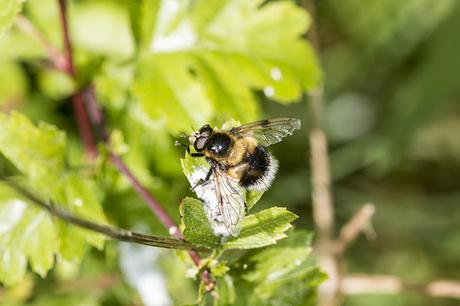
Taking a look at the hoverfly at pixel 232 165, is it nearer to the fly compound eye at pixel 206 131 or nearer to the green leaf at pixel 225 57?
the fly compound eye at pixel 206 131

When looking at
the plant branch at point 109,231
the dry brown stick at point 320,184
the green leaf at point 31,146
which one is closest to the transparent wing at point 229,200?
the plant branch at point 109,231

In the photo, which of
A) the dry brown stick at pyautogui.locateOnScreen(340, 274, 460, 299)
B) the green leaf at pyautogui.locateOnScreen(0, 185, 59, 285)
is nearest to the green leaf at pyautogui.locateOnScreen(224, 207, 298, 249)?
the green leaf at pyautogui.locateOnScreen(0, 185, 59, 285)

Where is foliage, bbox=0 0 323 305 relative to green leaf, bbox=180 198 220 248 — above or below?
above

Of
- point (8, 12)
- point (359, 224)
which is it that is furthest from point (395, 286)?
point (8, 12)

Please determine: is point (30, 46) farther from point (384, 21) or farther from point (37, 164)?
point (384, 21)

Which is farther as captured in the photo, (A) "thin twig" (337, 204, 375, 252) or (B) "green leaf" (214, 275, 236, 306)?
(A) "thin twig" (337, 204, 375, 252)

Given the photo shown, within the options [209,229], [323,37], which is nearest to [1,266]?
[209,229]

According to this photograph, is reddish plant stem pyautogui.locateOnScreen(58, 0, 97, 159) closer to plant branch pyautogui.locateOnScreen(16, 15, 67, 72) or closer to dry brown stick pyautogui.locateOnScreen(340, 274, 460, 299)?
plant branch pyautogui.locateOnScreen(16, 15, 67, 72)

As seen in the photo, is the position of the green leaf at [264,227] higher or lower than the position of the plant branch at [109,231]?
higher
